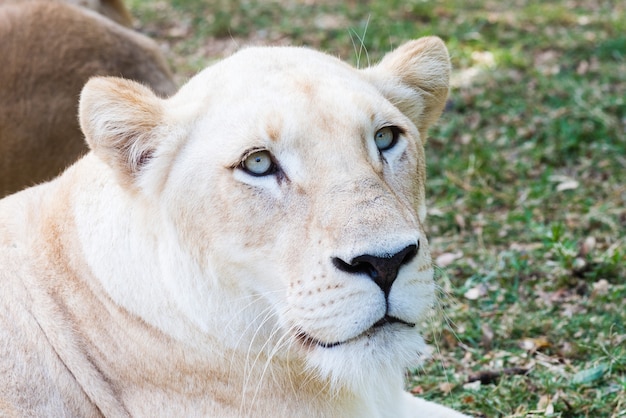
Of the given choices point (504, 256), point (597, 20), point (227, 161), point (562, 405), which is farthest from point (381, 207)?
point (597, 20)

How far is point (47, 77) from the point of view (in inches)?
→ 255

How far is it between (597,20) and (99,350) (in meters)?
7.62

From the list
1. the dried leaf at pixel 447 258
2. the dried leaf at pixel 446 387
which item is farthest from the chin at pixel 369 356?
the dried leaf at pixel 447 258

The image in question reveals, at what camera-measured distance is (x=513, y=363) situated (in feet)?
17.3

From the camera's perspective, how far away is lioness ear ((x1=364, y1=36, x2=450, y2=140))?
413 centimetres

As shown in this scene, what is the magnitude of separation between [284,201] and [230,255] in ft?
0.92

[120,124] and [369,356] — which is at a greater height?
[120,124]

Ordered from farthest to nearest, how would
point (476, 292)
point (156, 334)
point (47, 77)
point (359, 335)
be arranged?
point (47, 77), point (476, 292), point (156, 334), point (359, 335)

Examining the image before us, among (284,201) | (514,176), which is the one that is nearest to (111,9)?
(514,176)

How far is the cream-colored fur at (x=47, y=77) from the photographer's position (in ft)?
20.9

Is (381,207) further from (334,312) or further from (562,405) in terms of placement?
(562,405)

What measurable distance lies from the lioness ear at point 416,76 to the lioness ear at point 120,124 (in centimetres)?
95

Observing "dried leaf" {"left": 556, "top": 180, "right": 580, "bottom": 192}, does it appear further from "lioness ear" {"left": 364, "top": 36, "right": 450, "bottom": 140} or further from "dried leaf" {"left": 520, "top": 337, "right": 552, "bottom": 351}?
"lioness ear" {"left": 364, "top": 36, "right": 450, "bottom": 140}

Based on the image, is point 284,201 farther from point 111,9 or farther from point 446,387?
point 111,9
